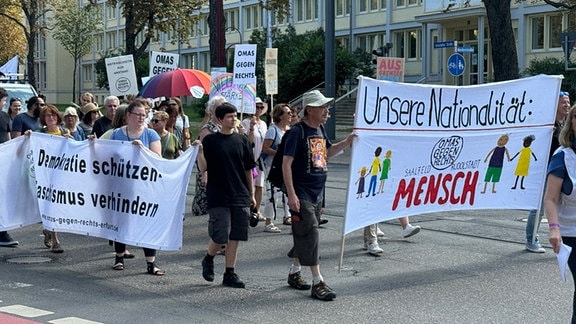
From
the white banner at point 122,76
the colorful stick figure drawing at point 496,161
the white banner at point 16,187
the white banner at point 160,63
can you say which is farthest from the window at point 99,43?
the colorful stick figure drawing at point 496,161

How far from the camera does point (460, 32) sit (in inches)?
1828

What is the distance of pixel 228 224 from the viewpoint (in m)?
Answer: 8.19

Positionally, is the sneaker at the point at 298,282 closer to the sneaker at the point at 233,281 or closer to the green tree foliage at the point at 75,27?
the sneaker at the point at 233,281

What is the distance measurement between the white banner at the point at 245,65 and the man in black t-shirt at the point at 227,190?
20.2ft

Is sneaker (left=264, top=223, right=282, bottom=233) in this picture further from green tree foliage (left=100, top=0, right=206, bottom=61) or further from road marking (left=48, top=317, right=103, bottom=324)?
green tree foliage (left=100, top=0, right=206, bottom=61)

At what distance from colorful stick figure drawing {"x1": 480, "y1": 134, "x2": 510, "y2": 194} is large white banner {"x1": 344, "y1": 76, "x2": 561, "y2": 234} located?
11 mm

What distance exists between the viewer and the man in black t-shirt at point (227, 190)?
8.21 metres

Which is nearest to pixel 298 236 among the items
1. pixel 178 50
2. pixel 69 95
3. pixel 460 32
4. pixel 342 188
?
pixel 342 188

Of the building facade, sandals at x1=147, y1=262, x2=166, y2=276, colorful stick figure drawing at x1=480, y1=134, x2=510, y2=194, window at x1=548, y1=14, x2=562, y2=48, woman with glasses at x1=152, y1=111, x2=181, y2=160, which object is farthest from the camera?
the building facade

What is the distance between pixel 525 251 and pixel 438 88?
7.75 feet

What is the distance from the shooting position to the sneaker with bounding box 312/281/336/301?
25.1 feet

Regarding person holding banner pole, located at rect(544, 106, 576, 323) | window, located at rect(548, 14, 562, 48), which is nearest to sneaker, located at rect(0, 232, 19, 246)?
person holding banner pole, located at rect(544, 106, 576, 323)

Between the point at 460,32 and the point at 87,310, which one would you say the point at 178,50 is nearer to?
the point at 460,32

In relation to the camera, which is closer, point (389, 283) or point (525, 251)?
point (389, 283)
